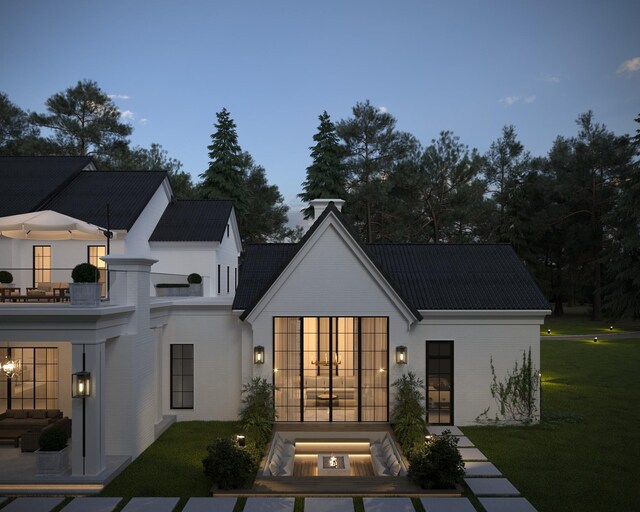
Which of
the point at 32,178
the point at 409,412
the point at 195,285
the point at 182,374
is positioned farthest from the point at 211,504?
the point at 32,178

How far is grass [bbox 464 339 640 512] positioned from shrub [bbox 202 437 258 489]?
246 inches

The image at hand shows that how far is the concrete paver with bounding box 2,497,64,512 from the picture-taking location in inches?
411

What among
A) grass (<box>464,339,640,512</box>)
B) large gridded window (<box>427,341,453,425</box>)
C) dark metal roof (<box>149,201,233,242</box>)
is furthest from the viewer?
dark metal roof (<box>149,201,233,242</box>)

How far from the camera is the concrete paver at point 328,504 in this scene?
10305mm

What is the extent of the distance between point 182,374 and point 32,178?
1406 centimetres

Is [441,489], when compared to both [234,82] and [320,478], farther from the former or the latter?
[234,82]

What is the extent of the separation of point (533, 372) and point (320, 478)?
842 cm

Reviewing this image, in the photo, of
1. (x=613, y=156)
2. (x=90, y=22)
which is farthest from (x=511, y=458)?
(x=613, y=156)

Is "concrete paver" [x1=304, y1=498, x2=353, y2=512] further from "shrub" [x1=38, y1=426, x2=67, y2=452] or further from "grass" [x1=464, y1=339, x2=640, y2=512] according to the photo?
"shrub" [x1=38, y1=426, x2=67, y2=452]

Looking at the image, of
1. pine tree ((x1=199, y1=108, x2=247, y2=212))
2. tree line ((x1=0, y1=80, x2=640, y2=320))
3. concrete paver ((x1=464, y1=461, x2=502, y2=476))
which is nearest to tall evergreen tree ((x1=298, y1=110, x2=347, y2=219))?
tree line ((x1=0, y1=80, x2=640, y2=320))

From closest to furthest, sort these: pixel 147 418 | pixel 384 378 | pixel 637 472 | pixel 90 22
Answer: pixel 637 472 < pixel 147 418 < pixel 384 378 < pixel 90 22

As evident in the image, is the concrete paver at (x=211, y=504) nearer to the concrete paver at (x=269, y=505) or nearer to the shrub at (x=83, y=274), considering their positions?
the concrete paver at (x=269, y=505)

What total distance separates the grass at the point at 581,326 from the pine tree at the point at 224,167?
30509 mm

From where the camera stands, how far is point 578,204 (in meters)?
57.1
